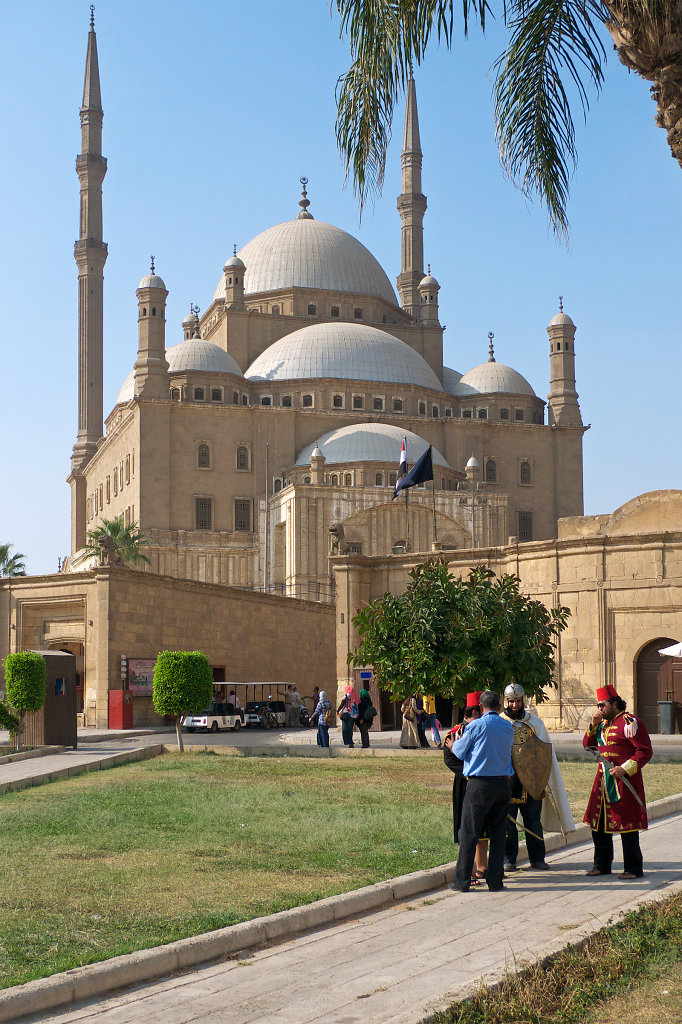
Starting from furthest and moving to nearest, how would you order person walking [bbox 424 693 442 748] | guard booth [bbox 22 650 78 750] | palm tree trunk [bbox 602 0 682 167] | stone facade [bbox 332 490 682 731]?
1. stone facade [bbox 332 490 682 731]
2. person walking [bbox 424 693 442 748]
3. guard booth [bbox 22 650 78 750]
4. palm tree trunk [bbox 602 0 682 167]

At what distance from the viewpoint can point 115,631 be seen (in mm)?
28688

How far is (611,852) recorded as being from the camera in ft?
26.0

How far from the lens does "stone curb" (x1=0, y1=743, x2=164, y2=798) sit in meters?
13.9

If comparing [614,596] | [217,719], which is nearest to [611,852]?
[614,596]

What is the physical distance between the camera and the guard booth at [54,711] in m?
19.6

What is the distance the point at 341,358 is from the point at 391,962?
58.1 m

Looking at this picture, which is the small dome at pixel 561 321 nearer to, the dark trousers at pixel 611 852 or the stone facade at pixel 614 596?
the stone facade at pixel 614 596

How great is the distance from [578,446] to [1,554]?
32.6 metres

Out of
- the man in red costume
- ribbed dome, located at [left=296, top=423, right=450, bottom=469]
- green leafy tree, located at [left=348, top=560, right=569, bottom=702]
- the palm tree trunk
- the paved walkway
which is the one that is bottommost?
the paved walkway

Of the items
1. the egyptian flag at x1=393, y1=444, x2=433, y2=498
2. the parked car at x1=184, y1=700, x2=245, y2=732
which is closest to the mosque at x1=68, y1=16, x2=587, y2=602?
the egyptian flag at x1=393, y1=444, x2=433, y2=498

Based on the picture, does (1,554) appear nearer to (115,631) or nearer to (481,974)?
(115,631)

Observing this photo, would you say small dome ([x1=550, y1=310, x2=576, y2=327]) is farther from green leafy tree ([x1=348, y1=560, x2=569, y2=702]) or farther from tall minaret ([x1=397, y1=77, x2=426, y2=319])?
green leafy tree ([x1=348, y1=560, x2=569, y2=702])

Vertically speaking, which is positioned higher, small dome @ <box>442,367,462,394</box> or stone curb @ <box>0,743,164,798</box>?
small dome @ <box>442,367,462,394</box>

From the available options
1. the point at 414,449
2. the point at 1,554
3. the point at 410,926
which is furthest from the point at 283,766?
the point at 1,554
